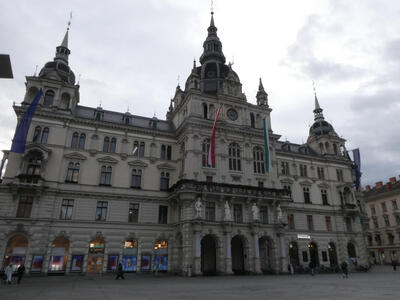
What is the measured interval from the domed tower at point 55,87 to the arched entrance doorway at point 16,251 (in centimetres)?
1801

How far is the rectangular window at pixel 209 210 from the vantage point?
40316 mm

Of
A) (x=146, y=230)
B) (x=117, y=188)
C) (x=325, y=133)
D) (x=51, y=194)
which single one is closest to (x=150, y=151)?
(x=117, y=188)

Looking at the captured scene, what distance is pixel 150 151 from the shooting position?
150 feet

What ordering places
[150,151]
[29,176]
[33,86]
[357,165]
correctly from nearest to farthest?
[29,176], [33,86], [150,151], [357,165]

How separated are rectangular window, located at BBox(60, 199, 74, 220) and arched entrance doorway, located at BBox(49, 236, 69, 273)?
2.59 metres

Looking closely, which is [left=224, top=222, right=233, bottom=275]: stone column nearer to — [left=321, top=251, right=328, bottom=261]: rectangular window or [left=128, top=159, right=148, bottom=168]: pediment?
[left=128, top=159, right=148, bottom=168]: pediment

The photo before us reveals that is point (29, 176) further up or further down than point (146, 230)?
further up

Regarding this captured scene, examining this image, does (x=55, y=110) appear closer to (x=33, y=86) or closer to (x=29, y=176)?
(x=33, y=86)

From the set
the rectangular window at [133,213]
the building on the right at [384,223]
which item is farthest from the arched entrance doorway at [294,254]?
the building on the right at [384,223]

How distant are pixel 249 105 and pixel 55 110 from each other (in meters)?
30.5

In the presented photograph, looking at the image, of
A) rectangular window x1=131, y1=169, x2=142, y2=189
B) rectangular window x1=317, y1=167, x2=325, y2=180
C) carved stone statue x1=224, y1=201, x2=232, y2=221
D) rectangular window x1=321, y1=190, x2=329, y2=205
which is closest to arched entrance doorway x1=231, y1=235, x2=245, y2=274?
carved stone statue x1=224, y1=201, x2=232, y2=221

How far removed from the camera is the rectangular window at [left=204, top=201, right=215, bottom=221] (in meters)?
40.3

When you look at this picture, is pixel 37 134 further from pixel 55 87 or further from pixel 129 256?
pixel 129 256

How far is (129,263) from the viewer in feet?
128
